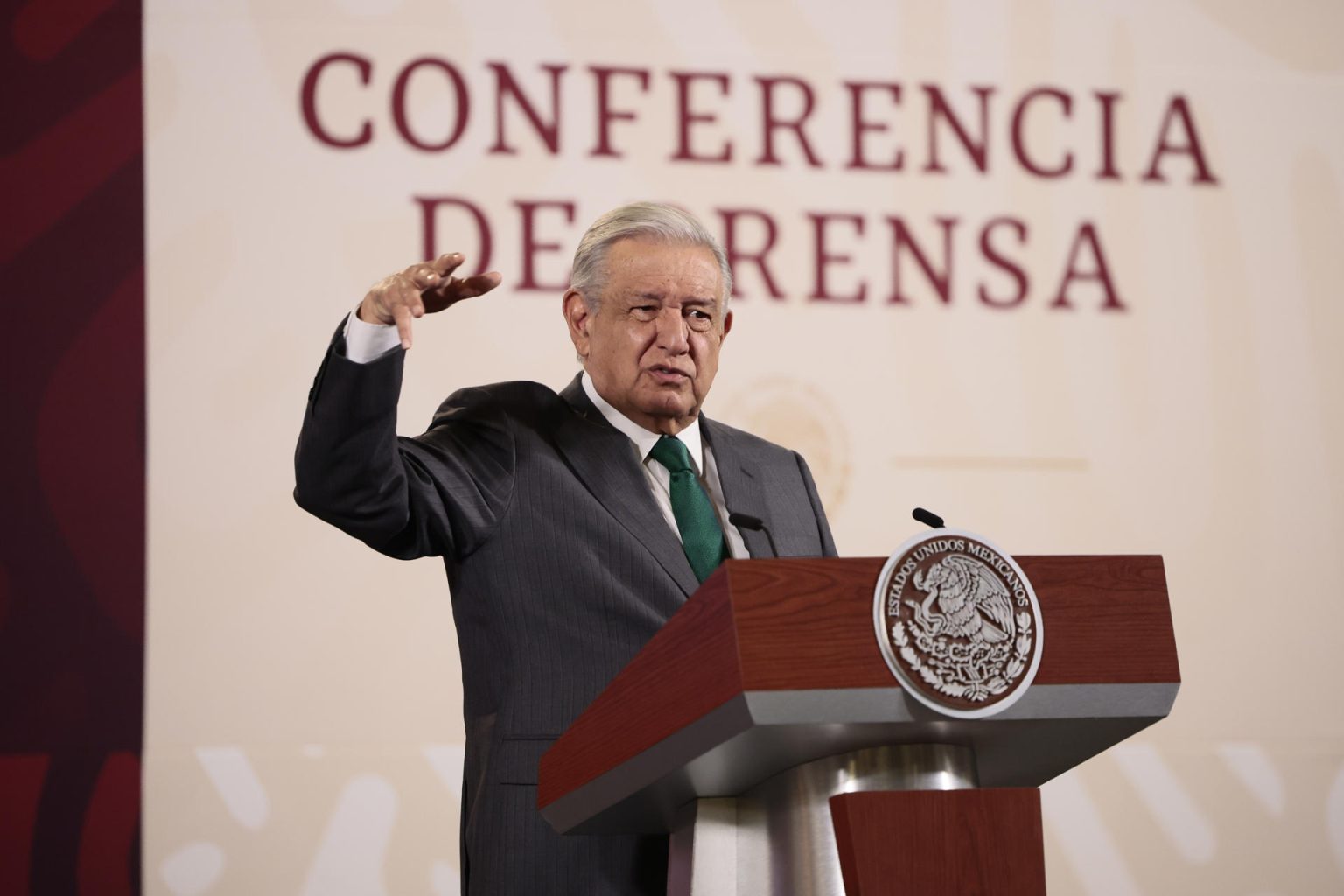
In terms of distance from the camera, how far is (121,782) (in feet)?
10.4

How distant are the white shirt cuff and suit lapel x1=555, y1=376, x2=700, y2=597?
351 mm

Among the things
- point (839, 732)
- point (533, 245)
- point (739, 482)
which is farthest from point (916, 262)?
point (839, 732)

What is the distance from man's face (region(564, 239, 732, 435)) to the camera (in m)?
Answer: 2.04

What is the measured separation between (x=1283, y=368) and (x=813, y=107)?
1.35 m

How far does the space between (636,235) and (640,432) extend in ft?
0.89

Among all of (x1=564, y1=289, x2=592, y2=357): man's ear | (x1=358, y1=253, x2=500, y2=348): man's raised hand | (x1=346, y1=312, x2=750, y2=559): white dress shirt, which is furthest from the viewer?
(x1=564, y1=289, x2=592, y2=357): man's ear

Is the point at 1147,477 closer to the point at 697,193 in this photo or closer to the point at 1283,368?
the point at 1283,368

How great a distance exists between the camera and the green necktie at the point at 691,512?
1.93 metres

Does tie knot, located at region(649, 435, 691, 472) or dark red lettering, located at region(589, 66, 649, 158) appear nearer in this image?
tie knot, located at region(649, 435, 691, 472)

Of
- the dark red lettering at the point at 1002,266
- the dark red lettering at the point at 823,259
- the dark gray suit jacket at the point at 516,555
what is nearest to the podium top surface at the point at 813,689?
the dark gray suit jacket at the point at 516,555

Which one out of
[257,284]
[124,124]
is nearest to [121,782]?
[257,284]

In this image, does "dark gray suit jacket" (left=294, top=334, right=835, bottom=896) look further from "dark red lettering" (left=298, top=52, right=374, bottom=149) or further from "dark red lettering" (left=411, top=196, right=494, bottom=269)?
"dark red lettering" (left=298, top=52, right=374, bottom=149)

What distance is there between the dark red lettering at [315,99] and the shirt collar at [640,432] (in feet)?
4.95

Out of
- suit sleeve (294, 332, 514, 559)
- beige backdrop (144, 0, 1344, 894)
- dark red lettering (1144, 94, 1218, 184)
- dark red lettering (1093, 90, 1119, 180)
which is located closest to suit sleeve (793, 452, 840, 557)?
suit sleeve (294, 332, 514, 559)
